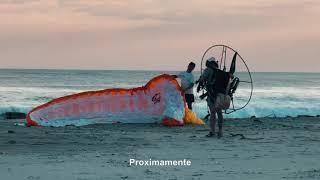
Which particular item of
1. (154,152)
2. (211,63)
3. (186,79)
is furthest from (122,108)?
(154,152)

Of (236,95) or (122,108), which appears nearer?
(122,108)

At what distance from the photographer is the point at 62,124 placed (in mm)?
13453

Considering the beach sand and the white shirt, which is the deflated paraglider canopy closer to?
the white shirt

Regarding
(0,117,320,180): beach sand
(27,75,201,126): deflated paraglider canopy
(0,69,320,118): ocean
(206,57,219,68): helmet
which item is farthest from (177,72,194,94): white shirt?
(0,69,320,118): ocean

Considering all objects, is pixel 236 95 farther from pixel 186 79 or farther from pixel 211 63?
pixel 211 63

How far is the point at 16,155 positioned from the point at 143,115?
17.8 feet

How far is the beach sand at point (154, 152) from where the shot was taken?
7.31 meters

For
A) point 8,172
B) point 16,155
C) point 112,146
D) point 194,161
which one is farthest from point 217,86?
point 8,172

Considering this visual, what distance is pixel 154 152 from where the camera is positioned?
30.0ft

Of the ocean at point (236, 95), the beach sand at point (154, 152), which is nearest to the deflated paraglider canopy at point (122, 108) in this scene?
the beach sand at point (154, 152)

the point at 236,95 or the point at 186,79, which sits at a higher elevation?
the point at 186,79

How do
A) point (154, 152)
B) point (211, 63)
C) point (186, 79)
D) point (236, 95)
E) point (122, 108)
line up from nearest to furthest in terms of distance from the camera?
point (154, 152) < point (211, 63) < point (186, 79) < point (122, 108) < point (236, 95)

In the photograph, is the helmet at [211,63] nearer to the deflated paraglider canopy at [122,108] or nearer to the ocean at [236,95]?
the deflated paraglider canopy at [122,108]

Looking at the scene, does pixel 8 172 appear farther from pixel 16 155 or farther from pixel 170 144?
pixel 170 144
